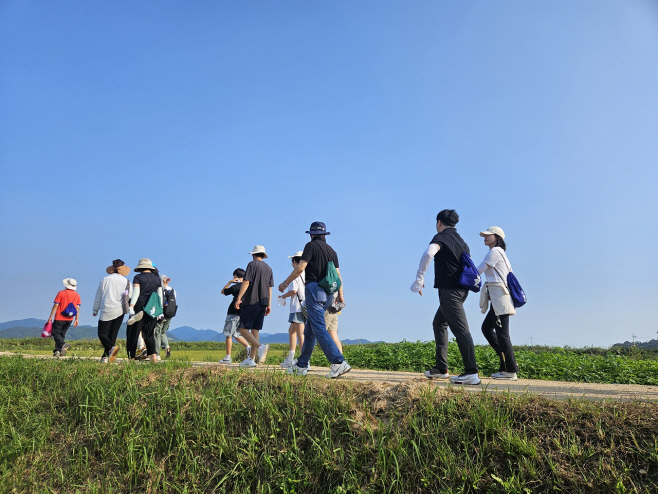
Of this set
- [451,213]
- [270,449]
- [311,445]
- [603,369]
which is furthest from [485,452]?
[603,369]

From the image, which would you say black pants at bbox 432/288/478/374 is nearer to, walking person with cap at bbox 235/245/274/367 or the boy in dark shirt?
walking person with cap at bbox 235/245/274/367

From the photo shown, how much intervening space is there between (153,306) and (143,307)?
316 mm

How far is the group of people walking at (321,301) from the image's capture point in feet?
22.9

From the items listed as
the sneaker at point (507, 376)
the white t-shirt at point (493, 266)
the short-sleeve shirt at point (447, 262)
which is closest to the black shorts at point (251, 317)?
the short-sleeve shirt at point (447, 262)

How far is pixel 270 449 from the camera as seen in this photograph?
5.16 meters

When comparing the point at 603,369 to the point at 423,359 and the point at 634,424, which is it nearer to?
the point at 423,359

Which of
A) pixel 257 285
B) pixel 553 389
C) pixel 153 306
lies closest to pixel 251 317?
pixel 257 285

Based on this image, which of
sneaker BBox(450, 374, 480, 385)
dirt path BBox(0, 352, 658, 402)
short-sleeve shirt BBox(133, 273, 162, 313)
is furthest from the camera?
short-sleeve shirt BBox(133, 273, 162, 313)

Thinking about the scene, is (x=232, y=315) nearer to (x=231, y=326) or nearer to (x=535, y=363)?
(x=231, y=326)

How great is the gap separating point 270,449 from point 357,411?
98 centimetres

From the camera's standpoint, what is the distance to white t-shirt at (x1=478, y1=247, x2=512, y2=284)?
315 inches

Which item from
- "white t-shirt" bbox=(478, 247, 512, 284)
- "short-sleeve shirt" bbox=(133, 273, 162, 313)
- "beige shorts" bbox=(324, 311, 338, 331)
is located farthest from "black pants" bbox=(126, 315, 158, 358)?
"white t-shirt" bbox=(478, 247, 512, 284)

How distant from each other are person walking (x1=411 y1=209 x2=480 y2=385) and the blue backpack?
0.06m

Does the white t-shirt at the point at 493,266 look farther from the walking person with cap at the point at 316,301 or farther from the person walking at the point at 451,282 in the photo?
the walking person with cap at the point at 316,301
